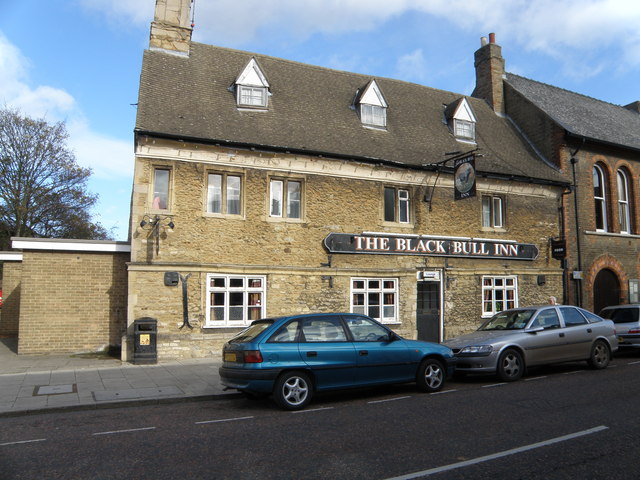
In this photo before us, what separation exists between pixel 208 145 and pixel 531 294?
42.0ft

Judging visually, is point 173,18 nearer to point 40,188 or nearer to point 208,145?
point 208,145

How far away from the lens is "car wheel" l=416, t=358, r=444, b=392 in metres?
9.23

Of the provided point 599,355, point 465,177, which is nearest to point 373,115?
point 465,177

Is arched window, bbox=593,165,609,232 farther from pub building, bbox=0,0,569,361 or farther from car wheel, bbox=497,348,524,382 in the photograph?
car wheel, bbox=497,348,524,382

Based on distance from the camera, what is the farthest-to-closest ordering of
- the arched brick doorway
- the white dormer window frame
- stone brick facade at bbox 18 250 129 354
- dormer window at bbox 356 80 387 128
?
the arched brick doorway < the white dormer window frame < dormer window at bbox 356 80 387 128 < stone brick facade at bbox 18 250 129 354

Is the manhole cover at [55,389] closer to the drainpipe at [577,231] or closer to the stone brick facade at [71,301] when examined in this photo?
the stone brick facade at [71,301]

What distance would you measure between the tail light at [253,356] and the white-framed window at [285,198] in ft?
25.0

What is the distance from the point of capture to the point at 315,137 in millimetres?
16375

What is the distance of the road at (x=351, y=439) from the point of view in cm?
511

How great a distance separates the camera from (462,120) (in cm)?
2034

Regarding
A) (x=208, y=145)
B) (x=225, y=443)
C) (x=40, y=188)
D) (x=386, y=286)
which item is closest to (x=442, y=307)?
(x=386, y=286)

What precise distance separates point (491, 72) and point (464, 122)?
181 inches

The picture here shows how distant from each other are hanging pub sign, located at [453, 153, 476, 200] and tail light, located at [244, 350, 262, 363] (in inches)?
403

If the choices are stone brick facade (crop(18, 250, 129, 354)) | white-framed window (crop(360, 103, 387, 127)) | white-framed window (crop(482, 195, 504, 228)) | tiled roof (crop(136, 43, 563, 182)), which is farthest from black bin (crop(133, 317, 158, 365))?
white-framed window (crop(482, 195, 504, 228))
